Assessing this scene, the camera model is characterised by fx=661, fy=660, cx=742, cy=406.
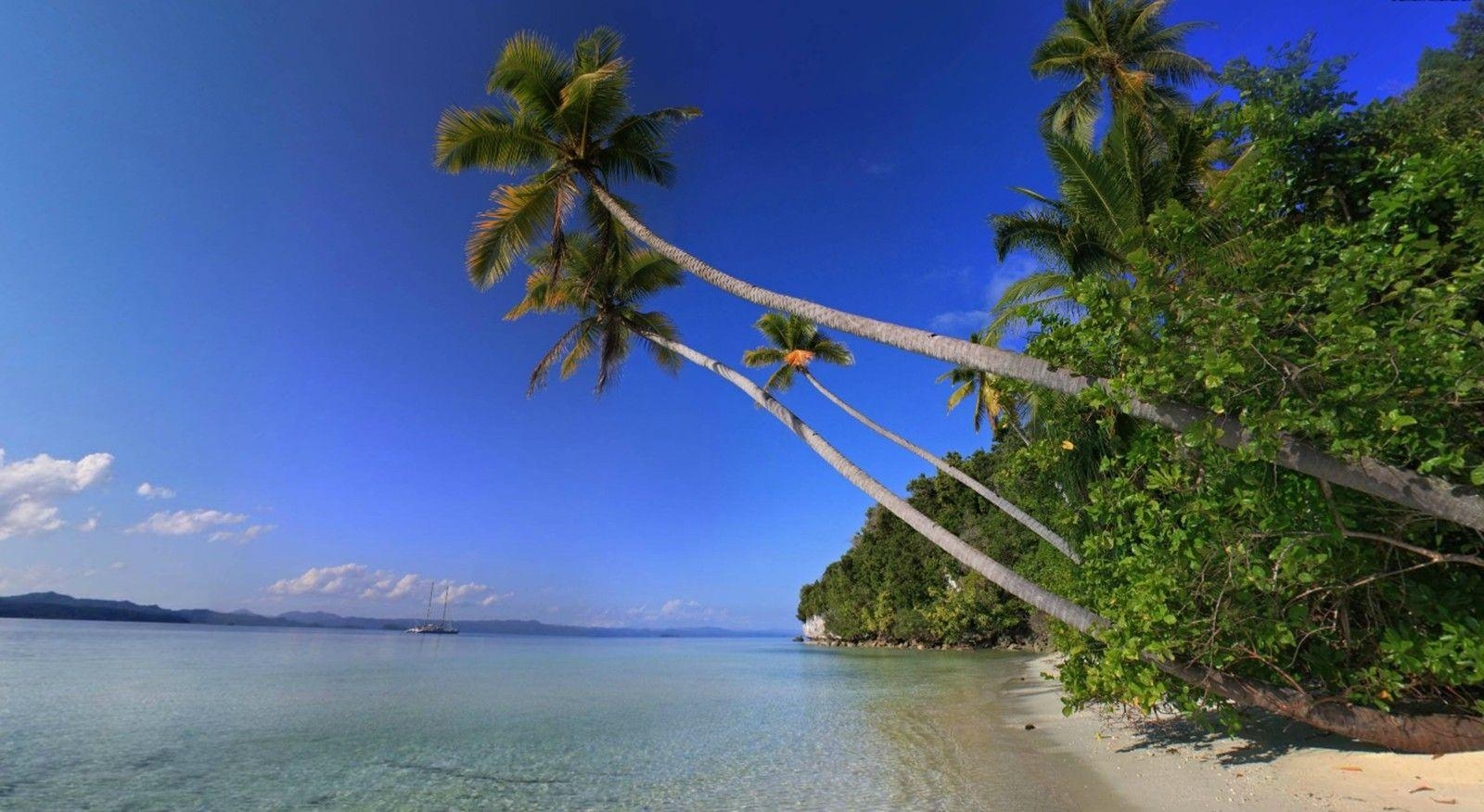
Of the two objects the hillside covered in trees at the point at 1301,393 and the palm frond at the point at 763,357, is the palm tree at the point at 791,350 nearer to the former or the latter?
the palm frond at the point at 763,357

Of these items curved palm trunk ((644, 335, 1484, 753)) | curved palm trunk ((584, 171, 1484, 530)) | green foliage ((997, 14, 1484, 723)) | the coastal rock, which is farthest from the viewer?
the coastal rock

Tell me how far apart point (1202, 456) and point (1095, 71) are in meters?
13.3

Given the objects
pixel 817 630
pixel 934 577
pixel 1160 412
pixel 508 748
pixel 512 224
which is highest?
pixel 512 224

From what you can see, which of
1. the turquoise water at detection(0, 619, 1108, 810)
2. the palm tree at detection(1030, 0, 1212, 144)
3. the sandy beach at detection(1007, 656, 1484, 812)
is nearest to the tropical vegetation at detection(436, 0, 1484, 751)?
the sandy beach at detection(1007, 656, 1484, 812)

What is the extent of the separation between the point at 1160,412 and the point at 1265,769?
13.7 ft

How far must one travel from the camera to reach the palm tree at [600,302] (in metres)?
12.9

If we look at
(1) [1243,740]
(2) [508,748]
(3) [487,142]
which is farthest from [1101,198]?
(2) [508,748]

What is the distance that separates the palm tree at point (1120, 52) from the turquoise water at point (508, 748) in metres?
13.2

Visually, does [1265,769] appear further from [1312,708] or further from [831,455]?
[831,455]

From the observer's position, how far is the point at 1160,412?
4.48m

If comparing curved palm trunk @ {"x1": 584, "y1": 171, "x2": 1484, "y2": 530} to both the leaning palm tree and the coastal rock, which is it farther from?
the coastal rock

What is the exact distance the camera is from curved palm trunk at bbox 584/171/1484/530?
3764mm

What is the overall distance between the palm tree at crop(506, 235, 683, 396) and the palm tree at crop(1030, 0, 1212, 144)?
9501mm

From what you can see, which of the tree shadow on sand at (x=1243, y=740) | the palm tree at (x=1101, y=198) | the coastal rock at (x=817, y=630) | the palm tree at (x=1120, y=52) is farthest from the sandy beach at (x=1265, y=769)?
the coastal rock at (x=817, y=630)
